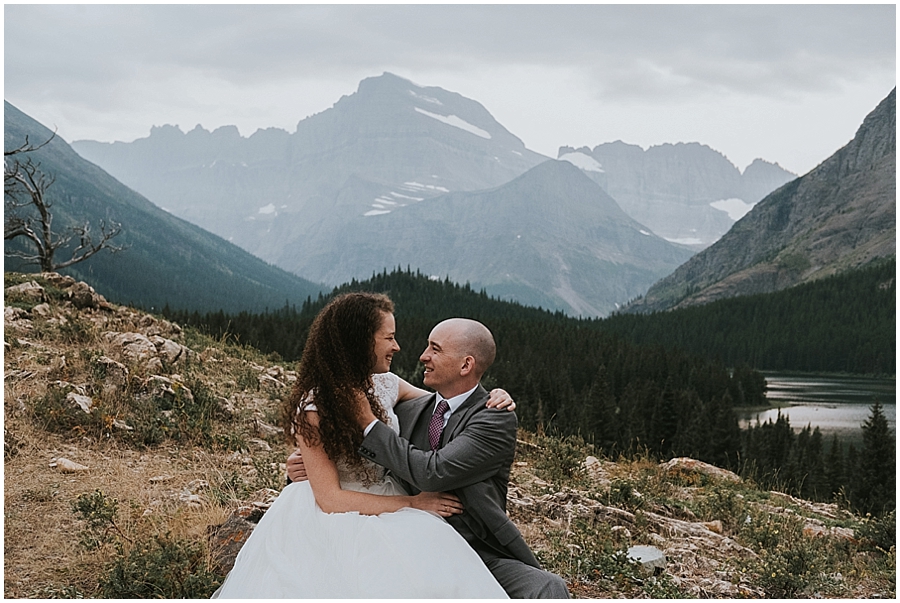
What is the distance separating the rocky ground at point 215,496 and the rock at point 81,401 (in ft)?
0.06

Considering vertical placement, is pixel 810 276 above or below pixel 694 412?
above

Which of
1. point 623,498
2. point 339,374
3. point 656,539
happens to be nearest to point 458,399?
point 339,374

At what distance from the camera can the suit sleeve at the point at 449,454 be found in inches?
172

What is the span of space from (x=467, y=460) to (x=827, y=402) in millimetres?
106851

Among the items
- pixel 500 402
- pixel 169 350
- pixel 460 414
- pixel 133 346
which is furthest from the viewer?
pixel 169 350

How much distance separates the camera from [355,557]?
4.34m

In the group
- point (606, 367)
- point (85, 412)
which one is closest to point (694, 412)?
point (606, 367)

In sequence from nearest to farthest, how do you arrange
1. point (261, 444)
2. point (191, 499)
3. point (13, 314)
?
1. point (191, 499)
2. point (261, 444)
3. point (13, 314)

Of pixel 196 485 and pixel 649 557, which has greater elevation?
pixel 649 557

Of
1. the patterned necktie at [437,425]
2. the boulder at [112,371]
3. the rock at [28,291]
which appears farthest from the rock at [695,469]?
the rock at [28,291]

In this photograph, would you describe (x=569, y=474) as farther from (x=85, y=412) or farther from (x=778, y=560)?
(x=85, y=412)

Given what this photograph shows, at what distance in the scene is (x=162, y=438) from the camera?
33.8ft

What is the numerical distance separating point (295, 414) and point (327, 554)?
0.85 meters

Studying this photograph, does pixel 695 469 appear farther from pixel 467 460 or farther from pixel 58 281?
pixel 58 281
